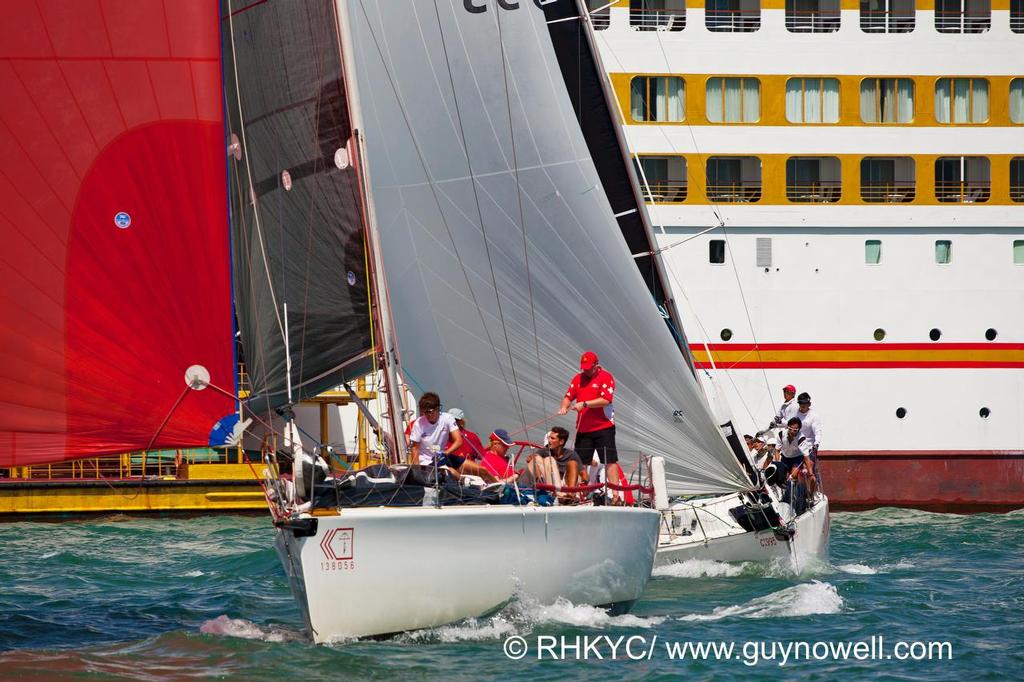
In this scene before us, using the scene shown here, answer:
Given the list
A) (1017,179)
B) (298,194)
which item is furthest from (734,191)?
(298,194)

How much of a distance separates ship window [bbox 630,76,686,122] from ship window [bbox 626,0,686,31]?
103 cm

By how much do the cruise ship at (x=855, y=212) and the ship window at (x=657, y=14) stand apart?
5cm

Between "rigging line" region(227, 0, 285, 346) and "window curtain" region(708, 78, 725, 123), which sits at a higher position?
"window curtain" region(708, 78, 725, 123)

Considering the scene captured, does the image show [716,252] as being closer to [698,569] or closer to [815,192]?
[815,192]

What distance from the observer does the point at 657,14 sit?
91.0 feet

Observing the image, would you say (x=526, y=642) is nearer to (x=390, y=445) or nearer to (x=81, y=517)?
(x=390, y=445)

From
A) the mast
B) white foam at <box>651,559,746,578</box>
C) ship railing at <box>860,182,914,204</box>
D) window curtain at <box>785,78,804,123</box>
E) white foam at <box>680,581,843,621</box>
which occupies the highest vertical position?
window curtain at <box>785,78,804,123</box>

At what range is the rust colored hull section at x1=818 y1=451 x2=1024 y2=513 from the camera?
25.9 metres

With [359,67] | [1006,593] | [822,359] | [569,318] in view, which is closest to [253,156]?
[359,67]

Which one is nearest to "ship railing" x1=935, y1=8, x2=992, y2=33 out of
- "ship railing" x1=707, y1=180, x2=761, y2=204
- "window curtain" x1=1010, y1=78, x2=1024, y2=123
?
"window curtain" x1=1010, y1=78, x2=1024, y2=123

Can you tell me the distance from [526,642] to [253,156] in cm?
525

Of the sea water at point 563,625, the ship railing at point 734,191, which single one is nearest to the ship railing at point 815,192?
the ship railing at point 734,191

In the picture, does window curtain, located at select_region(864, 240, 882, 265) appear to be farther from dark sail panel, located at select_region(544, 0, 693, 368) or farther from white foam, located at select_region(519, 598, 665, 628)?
white foam, located at select_region(519, 598, 665, 628)

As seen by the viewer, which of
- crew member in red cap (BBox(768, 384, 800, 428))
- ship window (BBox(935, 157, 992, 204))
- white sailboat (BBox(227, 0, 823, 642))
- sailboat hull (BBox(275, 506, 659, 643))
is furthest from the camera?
ship window (BBox(935, 157, 992, 204))
